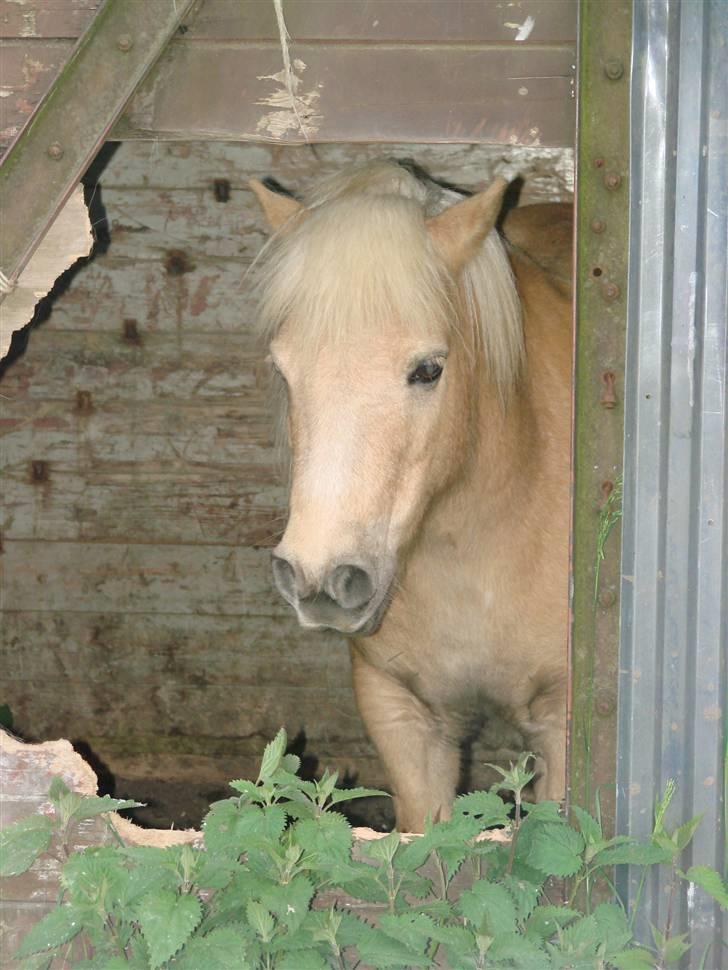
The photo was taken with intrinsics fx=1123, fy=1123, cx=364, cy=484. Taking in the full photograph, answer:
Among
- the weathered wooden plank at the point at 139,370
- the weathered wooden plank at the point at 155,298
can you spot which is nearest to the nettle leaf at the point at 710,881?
the weathered wooden plank at the point at 139,370

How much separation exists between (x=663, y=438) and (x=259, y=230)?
288 centimetres

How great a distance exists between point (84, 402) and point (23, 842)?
Result: 2923mm

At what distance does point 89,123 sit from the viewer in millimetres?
2141

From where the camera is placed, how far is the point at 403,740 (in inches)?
129

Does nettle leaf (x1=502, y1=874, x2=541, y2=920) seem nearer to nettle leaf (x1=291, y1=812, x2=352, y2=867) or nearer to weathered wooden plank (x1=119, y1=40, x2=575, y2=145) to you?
nettle leaf (x1=291, y1=812, x2=352, y2=867)

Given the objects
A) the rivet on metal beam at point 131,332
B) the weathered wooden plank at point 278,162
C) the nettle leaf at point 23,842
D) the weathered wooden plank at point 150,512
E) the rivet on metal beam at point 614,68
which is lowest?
the nettle leaf at point 23,842

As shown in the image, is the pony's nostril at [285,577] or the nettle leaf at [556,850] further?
the pony's nostril at [285,577]

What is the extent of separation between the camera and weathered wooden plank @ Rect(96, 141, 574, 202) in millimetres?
4559

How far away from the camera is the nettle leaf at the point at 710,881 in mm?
1980

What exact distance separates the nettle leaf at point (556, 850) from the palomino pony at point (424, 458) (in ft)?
1.86

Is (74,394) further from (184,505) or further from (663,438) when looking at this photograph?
(663,438)

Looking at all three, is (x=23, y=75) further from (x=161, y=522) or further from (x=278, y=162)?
(x=161, y=522)

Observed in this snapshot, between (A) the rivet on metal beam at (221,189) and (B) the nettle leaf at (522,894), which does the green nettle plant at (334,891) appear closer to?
(B) the nettle leaf at (522,894)

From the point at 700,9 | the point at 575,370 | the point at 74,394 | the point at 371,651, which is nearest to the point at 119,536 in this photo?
the point at 74,394
